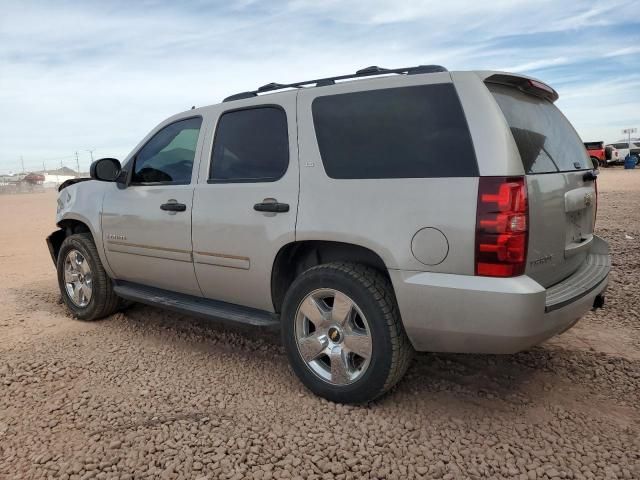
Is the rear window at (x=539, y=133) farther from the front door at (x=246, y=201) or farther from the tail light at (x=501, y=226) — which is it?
the front door at (x=246, y=201)

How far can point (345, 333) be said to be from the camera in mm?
3045

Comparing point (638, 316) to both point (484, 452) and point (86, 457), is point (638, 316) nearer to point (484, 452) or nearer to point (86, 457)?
point (484, 452)

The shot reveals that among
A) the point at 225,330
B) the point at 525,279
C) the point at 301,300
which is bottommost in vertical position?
the point at 225,330

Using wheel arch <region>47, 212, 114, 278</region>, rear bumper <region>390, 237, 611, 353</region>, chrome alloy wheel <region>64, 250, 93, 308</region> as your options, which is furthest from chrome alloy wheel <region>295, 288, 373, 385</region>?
chrome alloy wheel <region>64, 250, 93, 308</region>

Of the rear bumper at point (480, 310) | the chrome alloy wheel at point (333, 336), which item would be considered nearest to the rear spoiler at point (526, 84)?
the rear bumper at point (480, 310)

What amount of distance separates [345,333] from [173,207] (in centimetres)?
169

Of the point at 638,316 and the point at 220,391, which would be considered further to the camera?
the point at 638,316

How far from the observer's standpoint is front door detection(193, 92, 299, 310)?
3320 millimetres

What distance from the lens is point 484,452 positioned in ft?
8.70

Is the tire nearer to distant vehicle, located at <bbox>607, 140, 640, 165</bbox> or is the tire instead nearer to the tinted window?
the tinted window

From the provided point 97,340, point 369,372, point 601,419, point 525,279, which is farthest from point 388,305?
point 97,340

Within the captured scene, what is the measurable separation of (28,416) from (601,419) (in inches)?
131

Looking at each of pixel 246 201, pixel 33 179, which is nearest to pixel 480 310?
pixel 246 201

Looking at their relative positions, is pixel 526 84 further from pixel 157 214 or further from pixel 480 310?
pixel 157 214
